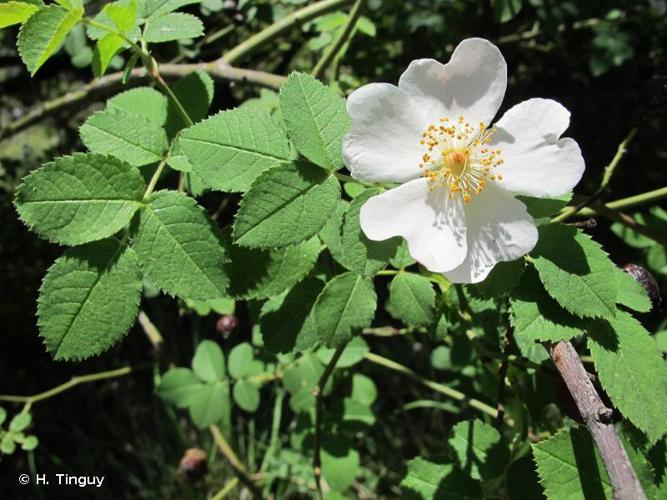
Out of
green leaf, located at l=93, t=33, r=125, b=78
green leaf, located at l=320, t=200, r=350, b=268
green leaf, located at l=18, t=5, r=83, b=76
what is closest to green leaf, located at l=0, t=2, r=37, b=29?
green leaf, located at l=18, t=5, r=83, b=76

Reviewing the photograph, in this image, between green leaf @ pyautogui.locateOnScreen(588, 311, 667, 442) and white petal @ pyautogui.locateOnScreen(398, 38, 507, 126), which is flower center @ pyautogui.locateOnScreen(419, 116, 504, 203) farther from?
green leaf @ pyautogui.locateOnScreen(588, 311, 667, 442)

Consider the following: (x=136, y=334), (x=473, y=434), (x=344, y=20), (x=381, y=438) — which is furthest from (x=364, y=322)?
(x=136, y=334)

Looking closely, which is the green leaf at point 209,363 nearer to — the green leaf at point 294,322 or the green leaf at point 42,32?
the green leaf at point 294,322

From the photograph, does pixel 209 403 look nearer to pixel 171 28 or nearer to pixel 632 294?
pixel 171 28

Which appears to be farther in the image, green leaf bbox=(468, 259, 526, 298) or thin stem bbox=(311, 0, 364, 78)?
thin stem bbox=(311, 0, 364, 78)

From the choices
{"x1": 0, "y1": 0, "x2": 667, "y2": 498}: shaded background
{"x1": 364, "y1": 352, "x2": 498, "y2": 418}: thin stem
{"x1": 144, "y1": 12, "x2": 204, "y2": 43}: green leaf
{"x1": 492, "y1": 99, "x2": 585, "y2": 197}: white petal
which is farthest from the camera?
{"x1": 0, "y1": 0, "x2": 667, "y2": 498}: shaded background

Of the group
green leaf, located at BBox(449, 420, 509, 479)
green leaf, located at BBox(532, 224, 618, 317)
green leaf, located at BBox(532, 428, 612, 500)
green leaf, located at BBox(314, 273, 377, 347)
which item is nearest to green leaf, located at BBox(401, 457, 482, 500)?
green leaf, located at BBox(449, 420, 509, 479)

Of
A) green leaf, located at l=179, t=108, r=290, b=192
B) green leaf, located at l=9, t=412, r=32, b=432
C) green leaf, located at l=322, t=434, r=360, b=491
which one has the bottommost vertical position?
green leaf, located at l=322, t=434, r=360, b=491

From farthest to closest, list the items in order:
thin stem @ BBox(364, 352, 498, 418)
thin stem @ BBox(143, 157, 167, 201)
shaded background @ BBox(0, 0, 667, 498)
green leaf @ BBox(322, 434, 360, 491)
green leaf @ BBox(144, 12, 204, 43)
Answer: shaded background @ BBox(0, 0, 667, 498) → green leaf @ BBox(322, 434, 360, 491) → thin stem @ BBox(364, 352, 498, 418) → green leaf @ BBox(144, 12, 204, 43) → thin stem @ BBox(143, 157, 167, 201)

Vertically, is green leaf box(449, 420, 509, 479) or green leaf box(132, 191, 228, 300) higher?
green leaf box(132, 191, 228, 300)
